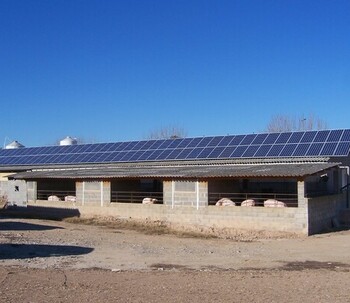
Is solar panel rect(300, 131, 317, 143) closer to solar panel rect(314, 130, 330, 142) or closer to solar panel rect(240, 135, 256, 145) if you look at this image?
solar panel rect(314, 130, 330, 142)

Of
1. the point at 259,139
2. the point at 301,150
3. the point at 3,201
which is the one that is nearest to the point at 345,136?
the point at 301,150

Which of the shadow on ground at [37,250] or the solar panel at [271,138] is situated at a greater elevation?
the solar panel at [271,138]

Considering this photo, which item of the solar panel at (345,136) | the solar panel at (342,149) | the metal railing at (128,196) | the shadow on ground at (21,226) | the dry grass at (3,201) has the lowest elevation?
the shadow on ground at (21,226)

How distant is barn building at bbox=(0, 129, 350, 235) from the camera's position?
22672 millimetres

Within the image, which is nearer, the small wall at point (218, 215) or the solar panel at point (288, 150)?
the small wall at point (218, 215)

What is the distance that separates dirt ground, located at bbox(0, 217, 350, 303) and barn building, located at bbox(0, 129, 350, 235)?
6.29 ft

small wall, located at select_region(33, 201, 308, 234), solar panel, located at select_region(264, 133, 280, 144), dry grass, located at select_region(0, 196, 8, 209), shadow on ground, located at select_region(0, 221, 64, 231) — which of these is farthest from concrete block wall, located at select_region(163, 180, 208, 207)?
dry grass, located at select_region(0, 196, 8, 209)

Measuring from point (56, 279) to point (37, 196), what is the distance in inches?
866

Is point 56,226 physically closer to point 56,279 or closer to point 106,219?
point 106,219

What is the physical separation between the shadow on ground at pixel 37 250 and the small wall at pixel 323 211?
9.67 m

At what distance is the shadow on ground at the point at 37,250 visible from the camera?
15.2 m

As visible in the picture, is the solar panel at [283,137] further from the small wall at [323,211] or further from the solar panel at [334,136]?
the small wall at [323,211]

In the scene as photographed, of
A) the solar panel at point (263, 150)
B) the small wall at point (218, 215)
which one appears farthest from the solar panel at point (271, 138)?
the small wall at point (218, 215)

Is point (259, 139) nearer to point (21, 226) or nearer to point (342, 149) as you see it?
point (342, 149)
